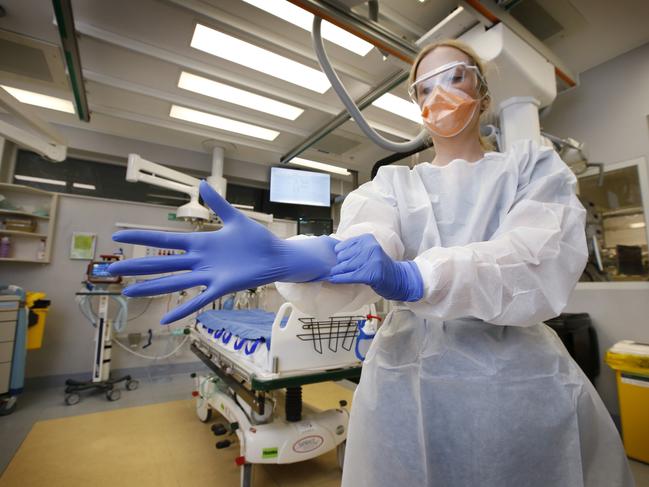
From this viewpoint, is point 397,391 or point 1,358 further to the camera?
point 1,358

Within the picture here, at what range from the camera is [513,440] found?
66cm

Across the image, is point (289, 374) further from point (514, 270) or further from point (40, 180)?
point (40, 180)

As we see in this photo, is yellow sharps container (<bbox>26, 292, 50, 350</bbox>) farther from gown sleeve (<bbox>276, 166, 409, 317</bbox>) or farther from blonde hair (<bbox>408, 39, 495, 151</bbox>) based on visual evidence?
blonde hair (<bbox>408, 39, 495, 151</bbox>)

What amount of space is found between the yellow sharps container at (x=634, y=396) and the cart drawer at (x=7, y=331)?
15.3 feet

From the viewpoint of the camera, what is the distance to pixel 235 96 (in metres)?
2.98

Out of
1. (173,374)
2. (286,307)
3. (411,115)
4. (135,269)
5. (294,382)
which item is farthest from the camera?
(173,374)

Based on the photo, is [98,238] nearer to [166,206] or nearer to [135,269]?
[166,206]

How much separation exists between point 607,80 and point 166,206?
187 inches

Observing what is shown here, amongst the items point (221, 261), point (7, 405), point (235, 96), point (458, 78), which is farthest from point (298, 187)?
point (221, 261)

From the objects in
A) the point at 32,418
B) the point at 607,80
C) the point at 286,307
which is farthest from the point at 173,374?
the point at 607,80

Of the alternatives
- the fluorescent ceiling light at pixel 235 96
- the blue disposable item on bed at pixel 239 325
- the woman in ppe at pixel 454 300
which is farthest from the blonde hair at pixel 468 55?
the fluorescent ceiling light at pixel 235 96

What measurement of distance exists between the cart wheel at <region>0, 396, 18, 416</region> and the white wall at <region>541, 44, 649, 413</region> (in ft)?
16.0

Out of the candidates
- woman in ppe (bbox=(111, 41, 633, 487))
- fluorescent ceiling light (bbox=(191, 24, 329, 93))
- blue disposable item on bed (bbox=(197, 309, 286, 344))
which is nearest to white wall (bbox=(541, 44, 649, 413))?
fluorescent ceiling light (bbox=(191, 24, 329, 93))

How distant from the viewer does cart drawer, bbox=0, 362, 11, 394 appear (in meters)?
2.69
